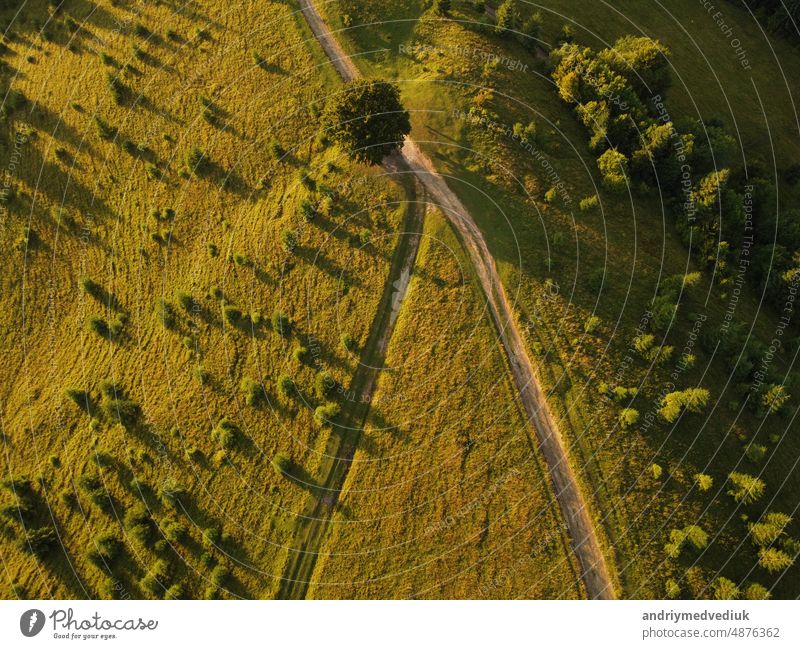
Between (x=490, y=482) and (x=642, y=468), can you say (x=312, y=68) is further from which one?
(x=642, y=468)

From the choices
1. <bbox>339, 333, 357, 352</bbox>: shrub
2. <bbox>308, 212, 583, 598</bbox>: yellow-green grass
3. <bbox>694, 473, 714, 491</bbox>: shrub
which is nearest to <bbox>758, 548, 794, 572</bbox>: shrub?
<bbox>694, 473, 714, 491</bbox>: shrub

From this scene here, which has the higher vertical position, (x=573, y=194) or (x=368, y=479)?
(x=573, y=194)

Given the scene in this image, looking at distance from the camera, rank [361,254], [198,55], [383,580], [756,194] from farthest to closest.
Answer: [198,55] < [756,194] < [361,254] < [383,580]

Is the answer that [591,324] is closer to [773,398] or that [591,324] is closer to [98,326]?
[773,398]

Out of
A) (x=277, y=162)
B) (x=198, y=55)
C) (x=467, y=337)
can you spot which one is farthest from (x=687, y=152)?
(x=198, y=55)

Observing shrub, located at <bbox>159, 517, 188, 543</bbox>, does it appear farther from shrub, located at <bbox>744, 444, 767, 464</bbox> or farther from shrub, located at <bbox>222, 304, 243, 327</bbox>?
shrub, located at <bbox>744, 444, 767, 464</bbox>
